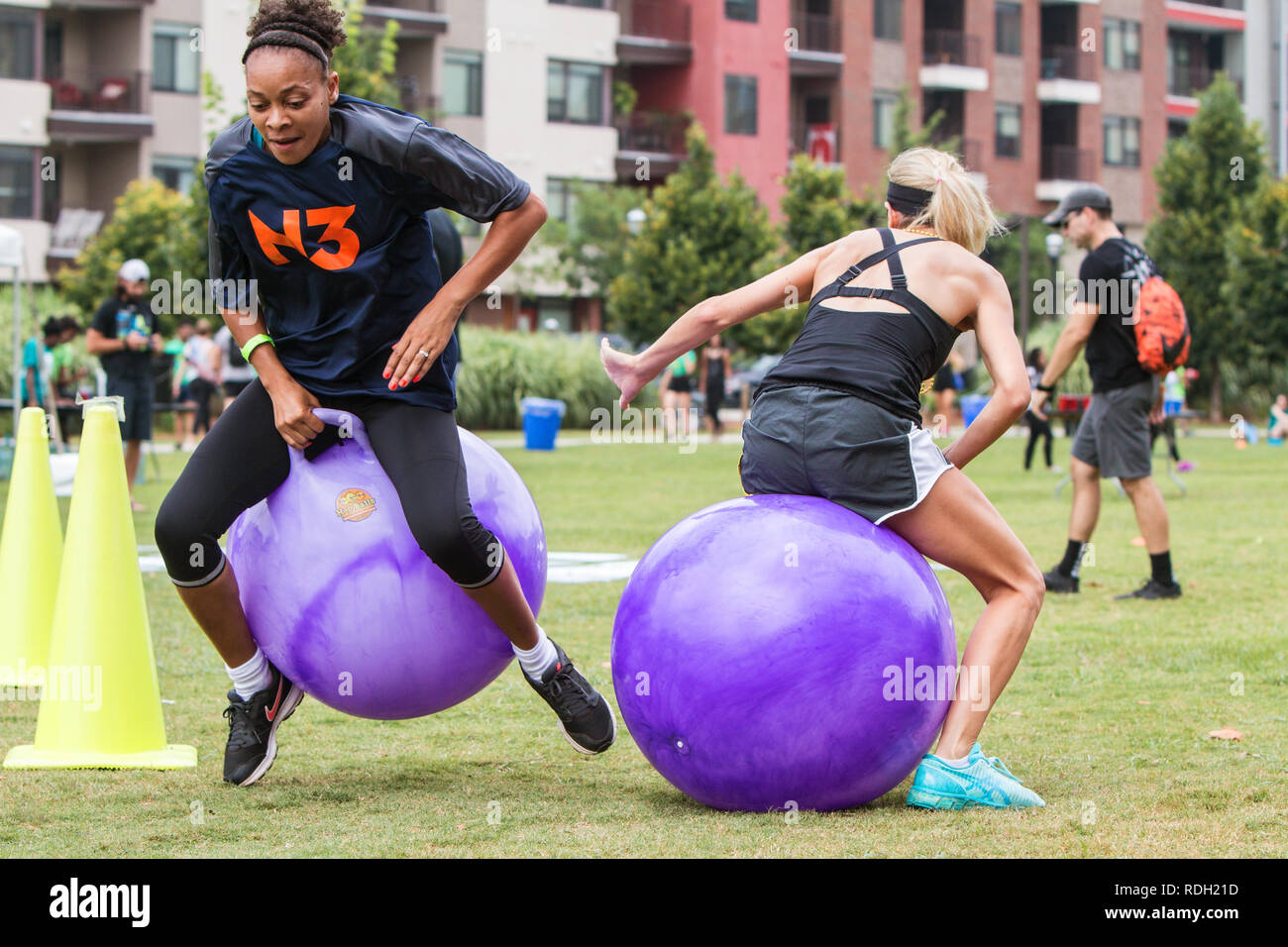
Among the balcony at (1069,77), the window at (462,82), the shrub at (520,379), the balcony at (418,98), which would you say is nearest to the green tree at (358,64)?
the shrub at (520,379)

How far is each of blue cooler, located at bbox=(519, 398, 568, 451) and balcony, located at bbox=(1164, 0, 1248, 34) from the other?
4538 centimetres

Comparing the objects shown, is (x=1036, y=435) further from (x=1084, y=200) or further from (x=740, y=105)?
(x=740, y=105)

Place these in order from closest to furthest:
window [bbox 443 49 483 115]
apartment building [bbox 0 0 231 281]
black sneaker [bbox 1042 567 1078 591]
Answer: black sneaker [bbox 1042 567 1078 591] → apartment building [bbox 0 0 231 281] → window [bbox 443 49 483 115]

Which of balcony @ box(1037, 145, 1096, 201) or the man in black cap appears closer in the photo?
the man in black cap

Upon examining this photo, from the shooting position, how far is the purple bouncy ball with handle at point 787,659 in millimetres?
4812

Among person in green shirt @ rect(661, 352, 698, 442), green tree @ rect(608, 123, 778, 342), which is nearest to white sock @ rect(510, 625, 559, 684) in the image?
person in green shirt @ rect(661, 352, 698, 442)

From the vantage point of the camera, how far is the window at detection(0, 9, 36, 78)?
→ 4469 cm

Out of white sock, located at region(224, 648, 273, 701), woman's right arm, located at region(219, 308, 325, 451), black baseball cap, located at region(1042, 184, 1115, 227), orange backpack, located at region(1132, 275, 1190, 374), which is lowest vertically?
white sock, located at region(224, 648, 273, 701)

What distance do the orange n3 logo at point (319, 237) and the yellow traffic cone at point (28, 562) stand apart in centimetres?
238

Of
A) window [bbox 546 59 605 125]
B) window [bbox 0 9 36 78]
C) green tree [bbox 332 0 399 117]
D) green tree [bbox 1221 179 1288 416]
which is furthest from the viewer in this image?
window [bbox 546 59 605 125]

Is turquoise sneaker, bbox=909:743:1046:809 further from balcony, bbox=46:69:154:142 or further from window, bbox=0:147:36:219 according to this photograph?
window, bbox=0:147:36:219

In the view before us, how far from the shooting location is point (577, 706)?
5715 mm
